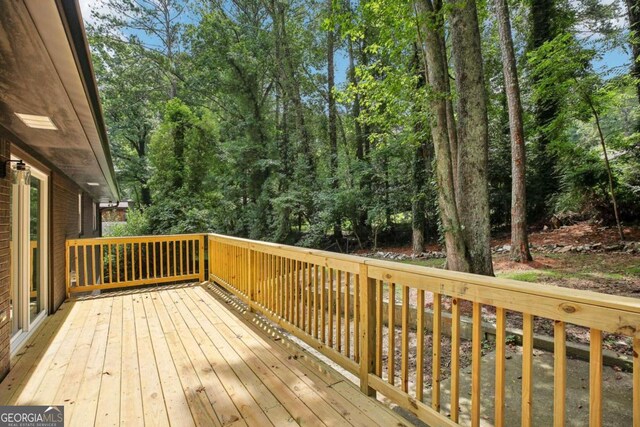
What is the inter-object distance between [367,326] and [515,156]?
6.69 meters

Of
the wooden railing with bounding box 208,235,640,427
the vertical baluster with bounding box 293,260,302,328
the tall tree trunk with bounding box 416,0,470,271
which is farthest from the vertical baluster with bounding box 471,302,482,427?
the tall tree trunk with bounding box 416,0,470,271

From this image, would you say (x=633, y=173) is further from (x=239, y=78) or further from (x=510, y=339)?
(x=239, y=78)

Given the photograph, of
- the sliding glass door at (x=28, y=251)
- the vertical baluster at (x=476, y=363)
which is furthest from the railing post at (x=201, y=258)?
the vertical baluster at (x=476, y=363)

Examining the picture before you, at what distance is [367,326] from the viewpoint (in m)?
2.25

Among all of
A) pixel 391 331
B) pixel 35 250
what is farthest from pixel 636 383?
pixel 35 250

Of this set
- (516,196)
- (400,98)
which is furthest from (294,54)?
(516,196)

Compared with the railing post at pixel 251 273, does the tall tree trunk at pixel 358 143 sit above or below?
above

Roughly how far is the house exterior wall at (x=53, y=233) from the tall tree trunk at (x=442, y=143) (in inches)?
194

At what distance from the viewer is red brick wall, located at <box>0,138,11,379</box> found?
2702 millimetres

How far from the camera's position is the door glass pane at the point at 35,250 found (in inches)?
157

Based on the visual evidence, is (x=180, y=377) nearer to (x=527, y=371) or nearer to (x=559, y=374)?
(x=527, y=371)

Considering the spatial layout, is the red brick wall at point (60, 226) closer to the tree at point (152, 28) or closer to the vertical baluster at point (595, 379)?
the vertical baluster at point (595, 379)

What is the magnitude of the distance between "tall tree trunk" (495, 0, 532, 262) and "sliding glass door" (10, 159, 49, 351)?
8.18 metres

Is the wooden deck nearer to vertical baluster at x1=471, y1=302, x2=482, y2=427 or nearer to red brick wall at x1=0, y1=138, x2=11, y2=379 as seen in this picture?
red brick wall at x1=0, y1=138, x2=11, y2=379
